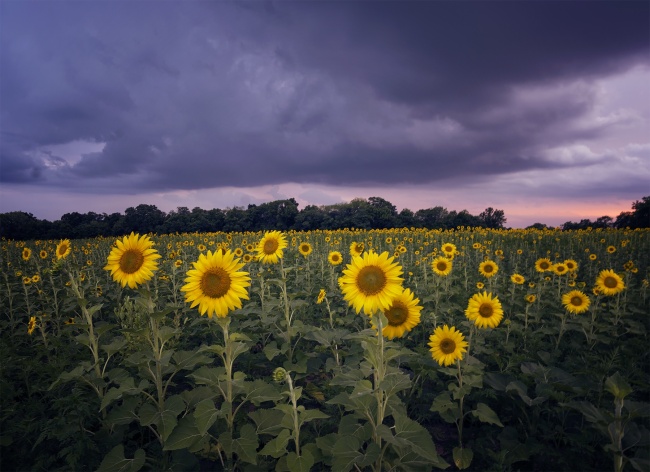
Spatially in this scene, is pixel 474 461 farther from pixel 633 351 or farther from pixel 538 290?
pixel 538 290

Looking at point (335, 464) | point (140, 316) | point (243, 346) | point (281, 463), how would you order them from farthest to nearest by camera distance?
1. point (140, 316)
2. point (243, 346)
3. point (281, 463)
4. point (335, 464)

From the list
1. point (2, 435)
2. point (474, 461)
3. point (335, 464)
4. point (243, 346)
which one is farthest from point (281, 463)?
point (2, 435)

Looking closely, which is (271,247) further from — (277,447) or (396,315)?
(277,447)

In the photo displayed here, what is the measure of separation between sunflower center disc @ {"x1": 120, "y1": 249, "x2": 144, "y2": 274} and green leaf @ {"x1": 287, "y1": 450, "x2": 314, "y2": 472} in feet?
8.76

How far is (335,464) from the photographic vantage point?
3.02 meters

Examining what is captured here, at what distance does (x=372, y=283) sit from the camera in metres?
3.57

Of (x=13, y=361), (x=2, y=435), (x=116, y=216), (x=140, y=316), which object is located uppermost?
(x=116, y=216)

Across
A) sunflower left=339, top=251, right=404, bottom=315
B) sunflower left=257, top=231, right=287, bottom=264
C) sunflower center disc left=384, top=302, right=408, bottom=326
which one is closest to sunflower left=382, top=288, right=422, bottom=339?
sunflower center disc left=384, top=302, right=408, bottom=326

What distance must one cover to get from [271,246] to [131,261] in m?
2.68

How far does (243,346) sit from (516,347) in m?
5.54

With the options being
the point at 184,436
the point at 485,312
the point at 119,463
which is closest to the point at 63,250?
the point at 119,463

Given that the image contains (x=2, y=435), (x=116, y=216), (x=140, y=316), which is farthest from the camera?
(x=116, y=216)

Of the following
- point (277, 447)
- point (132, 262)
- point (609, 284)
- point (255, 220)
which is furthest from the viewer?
point (255, 220)

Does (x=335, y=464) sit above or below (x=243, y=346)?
below
